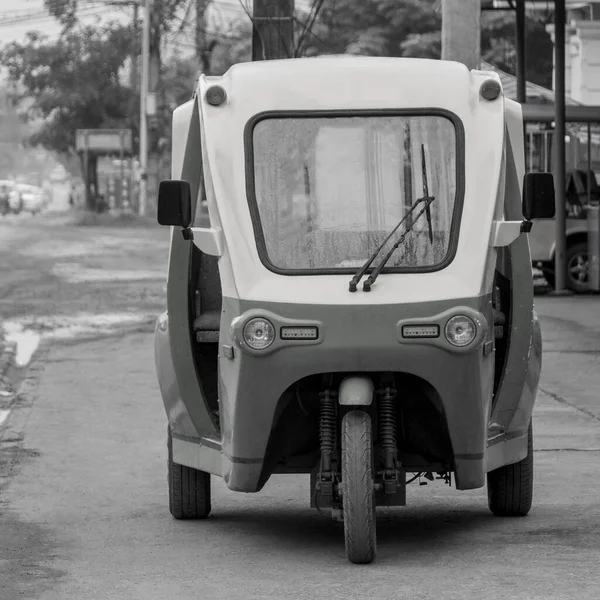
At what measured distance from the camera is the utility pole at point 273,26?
19.2m

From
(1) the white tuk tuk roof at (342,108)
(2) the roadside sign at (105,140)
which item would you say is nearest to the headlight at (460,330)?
(1) the white tuk tuk roof at (342,108)

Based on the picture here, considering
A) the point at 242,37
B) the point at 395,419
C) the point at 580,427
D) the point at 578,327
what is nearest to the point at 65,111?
the point at 242,37

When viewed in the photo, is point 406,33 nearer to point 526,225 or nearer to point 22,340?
point 22,340

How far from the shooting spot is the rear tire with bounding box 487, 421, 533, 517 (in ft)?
27.5

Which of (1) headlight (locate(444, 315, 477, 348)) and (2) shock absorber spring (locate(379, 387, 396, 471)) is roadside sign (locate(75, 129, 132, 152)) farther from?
(1) headlight (locate(444, 315, 477, 348))

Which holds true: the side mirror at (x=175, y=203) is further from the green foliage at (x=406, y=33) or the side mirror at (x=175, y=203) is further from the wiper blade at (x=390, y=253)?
the green foliage at (x=406, y=33)

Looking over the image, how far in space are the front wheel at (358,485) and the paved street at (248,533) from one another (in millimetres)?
130

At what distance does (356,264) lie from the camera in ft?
24.3

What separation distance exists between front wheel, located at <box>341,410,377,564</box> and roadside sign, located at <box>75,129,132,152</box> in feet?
176

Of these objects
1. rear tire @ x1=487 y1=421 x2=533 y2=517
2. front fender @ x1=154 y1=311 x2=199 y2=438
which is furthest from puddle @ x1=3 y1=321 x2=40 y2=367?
rear tire @ x1=487 y1=421 x2=533 y2=517

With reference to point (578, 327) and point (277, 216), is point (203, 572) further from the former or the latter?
point (578, 327)

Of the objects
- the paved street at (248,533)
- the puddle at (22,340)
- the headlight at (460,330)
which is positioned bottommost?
the puddle at (22,340)

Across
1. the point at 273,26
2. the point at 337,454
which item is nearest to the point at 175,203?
the point at 337,454

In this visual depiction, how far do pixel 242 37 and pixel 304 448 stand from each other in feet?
184
